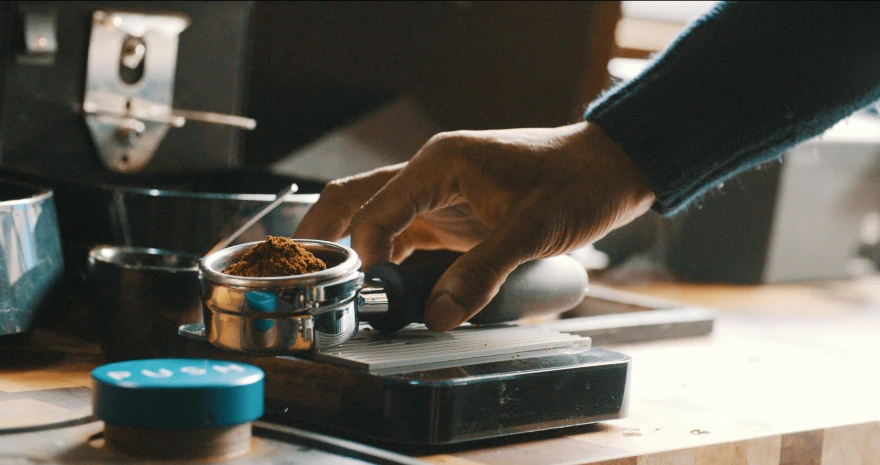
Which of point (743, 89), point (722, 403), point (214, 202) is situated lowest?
point (722, 403)

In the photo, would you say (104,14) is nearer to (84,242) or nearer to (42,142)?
(42,142)

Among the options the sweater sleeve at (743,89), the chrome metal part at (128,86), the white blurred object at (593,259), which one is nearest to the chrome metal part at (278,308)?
the sweater sleeve at (743,89)

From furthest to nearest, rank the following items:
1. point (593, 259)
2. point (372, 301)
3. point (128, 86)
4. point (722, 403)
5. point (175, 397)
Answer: point (593, 259) → point (128, 86) → point (722, 403) → point (372, 301) → point (175, 397)

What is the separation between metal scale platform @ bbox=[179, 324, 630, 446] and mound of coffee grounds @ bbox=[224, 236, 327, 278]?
0.19 feet

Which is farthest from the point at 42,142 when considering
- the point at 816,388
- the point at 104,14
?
the point at 816,388

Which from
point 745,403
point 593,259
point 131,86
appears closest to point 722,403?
point 745,403

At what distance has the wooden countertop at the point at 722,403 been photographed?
0.60 meters

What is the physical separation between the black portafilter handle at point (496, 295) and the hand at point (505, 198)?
15mm

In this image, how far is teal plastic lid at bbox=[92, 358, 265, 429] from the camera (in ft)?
1.66

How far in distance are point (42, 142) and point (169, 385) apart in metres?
0.54

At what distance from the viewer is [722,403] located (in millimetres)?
747

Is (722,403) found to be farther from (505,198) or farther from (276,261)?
(276,261)

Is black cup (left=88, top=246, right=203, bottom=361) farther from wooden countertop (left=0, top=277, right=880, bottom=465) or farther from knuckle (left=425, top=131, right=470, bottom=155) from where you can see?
knuckle (left=425, top=131, right=470, bottom=155)

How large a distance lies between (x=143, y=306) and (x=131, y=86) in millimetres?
379
